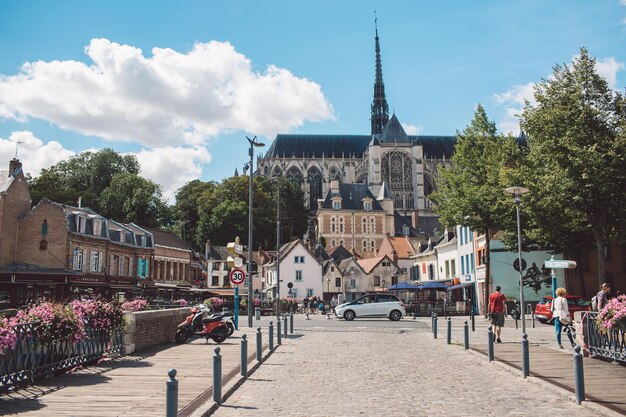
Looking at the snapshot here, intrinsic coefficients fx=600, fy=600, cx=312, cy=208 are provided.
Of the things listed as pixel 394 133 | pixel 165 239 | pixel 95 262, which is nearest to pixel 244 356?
pixel 95 262

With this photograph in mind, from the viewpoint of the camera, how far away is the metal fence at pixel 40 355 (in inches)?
357

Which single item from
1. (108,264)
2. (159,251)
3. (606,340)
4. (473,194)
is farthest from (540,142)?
(159,251)

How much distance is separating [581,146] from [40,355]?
23855 mm

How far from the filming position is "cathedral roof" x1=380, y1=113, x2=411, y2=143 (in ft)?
426

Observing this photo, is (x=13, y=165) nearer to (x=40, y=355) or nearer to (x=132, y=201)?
(x=40, y=355)

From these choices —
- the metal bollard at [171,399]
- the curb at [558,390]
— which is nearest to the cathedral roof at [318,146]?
the curb at [558,390]

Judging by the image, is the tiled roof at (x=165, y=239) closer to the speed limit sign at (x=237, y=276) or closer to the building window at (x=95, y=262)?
the building window at (x=95, y=262)

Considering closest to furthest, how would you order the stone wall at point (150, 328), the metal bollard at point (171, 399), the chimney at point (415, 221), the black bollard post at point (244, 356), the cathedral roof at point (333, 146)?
the metal bollard at point (171, 399), the black bollard post at point (244, 356), the stone wall at point (150, 328), the chimney at point (415, 221), the cathedral roof at point (333, 146)

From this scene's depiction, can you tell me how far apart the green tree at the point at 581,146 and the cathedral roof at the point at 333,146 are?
109 meters

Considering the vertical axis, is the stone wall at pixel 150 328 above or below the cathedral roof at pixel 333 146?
below

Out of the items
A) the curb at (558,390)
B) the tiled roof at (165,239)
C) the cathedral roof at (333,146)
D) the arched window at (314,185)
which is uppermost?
the cathedral roof at (333,146)

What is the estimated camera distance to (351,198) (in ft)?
333

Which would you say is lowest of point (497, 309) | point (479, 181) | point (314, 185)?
point (497, 309)

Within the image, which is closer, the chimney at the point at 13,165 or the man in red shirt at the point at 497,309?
the man in red shirt at the point at 497,309
